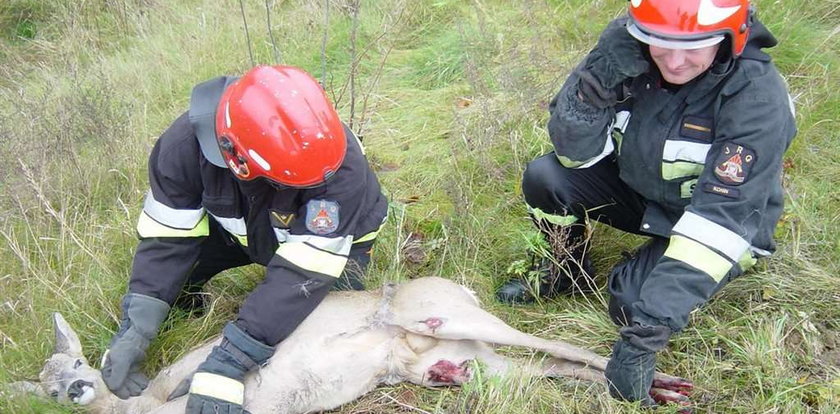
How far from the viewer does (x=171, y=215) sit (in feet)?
9.88

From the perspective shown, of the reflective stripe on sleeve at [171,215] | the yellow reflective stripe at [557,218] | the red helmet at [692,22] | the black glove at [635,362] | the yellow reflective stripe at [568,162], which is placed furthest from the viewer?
the yellow reflective stripe at [557,218]

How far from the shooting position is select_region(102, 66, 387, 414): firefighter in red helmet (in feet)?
8.53

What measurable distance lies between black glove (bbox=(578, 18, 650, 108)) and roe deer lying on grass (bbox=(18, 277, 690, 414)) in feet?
3.02

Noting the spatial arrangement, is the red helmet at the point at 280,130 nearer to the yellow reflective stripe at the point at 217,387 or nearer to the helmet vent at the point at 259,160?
the helmet vent at the point at 259,160

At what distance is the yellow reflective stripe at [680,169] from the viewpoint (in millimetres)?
2869

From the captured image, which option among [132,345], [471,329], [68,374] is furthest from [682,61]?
[68,374]

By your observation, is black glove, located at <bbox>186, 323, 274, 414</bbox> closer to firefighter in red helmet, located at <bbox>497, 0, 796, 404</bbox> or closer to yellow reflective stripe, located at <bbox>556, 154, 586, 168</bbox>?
firefighter in red helmet, located at <bbox>497, 0, 796, 404</bbox>

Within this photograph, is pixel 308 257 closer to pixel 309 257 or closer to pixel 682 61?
pixel 309 257

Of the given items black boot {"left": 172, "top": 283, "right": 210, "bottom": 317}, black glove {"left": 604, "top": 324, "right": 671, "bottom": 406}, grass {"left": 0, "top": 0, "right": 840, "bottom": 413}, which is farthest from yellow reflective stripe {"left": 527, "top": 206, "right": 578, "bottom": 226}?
black boot {"left": 172, "top": 283, "right": 210, "bottom": 317}

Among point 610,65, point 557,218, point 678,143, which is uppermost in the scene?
point 610,65

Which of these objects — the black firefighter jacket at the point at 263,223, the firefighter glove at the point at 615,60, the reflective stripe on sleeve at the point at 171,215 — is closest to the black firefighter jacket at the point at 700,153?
the firefighter glove at the point at 615,60

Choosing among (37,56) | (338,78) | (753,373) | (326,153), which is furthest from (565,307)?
(37,56)

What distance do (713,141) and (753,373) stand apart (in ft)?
2.85

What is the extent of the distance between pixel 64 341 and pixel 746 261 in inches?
107
